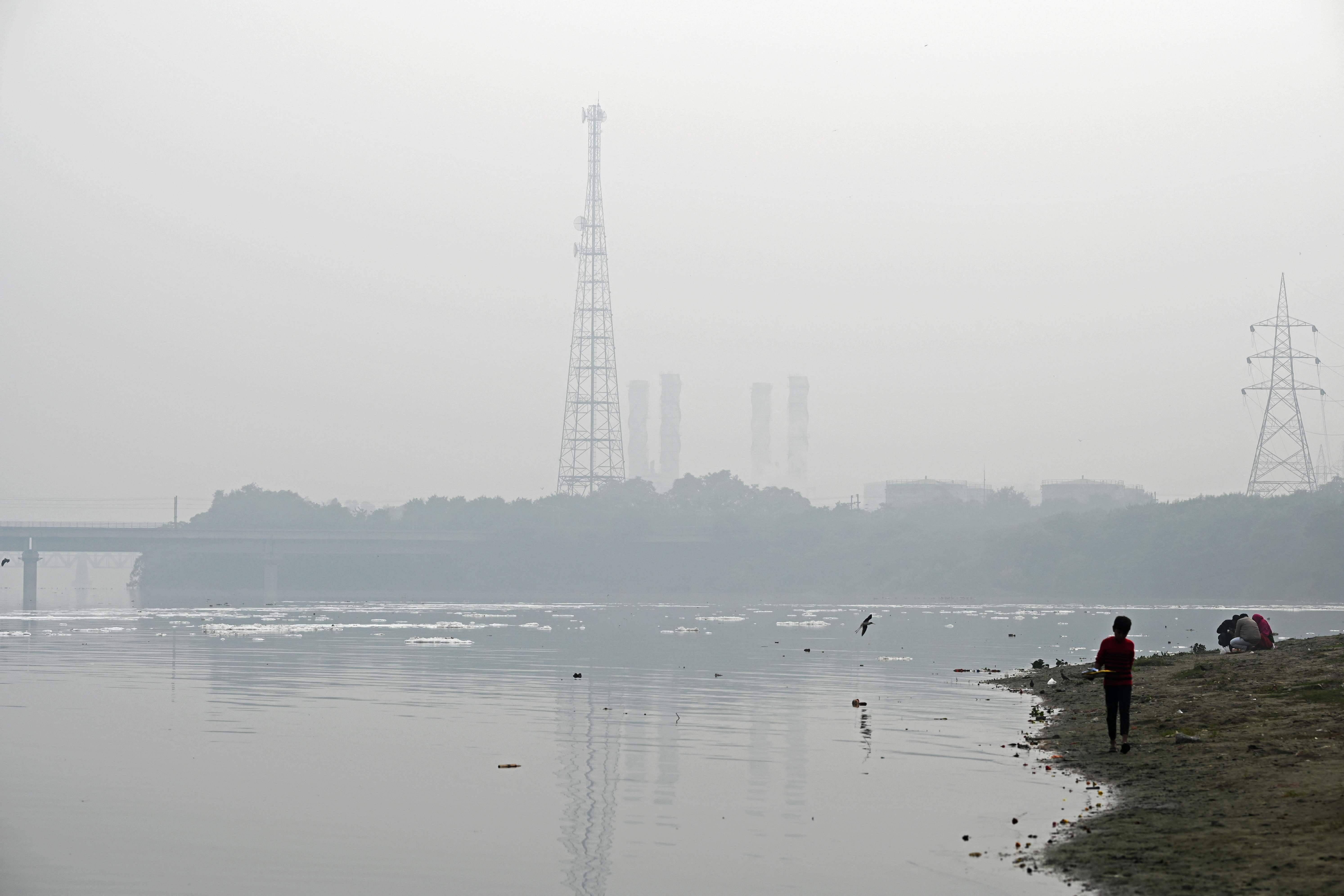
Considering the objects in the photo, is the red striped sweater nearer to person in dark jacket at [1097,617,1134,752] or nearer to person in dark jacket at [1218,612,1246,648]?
person in dark jacket at [1097,617,1134,752]

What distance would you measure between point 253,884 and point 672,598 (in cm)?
16731

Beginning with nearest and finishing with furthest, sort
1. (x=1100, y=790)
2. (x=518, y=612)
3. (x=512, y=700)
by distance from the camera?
1. (x=1100, y=790)
2. (x=512, y=700)
3. (x=518, y=612)

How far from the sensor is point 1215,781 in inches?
813

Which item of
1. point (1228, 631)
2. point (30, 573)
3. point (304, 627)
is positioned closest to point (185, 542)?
point (30, 573)

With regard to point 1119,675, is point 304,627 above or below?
below

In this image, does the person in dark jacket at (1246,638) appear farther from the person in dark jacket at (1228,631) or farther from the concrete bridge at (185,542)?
the concrete bridge at (185,542)

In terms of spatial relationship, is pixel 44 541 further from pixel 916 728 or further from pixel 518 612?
pixel 916 728

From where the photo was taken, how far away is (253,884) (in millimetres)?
16062

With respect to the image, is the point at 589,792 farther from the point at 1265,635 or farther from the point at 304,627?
the point at 304,627

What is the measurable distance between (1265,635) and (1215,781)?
25.1m

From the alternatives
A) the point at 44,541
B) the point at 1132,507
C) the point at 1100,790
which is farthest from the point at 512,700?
the point at 1132,507

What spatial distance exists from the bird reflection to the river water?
7cm

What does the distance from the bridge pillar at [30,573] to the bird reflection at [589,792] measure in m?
153

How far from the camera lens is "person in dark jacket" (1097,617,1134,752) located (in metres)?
23.6
